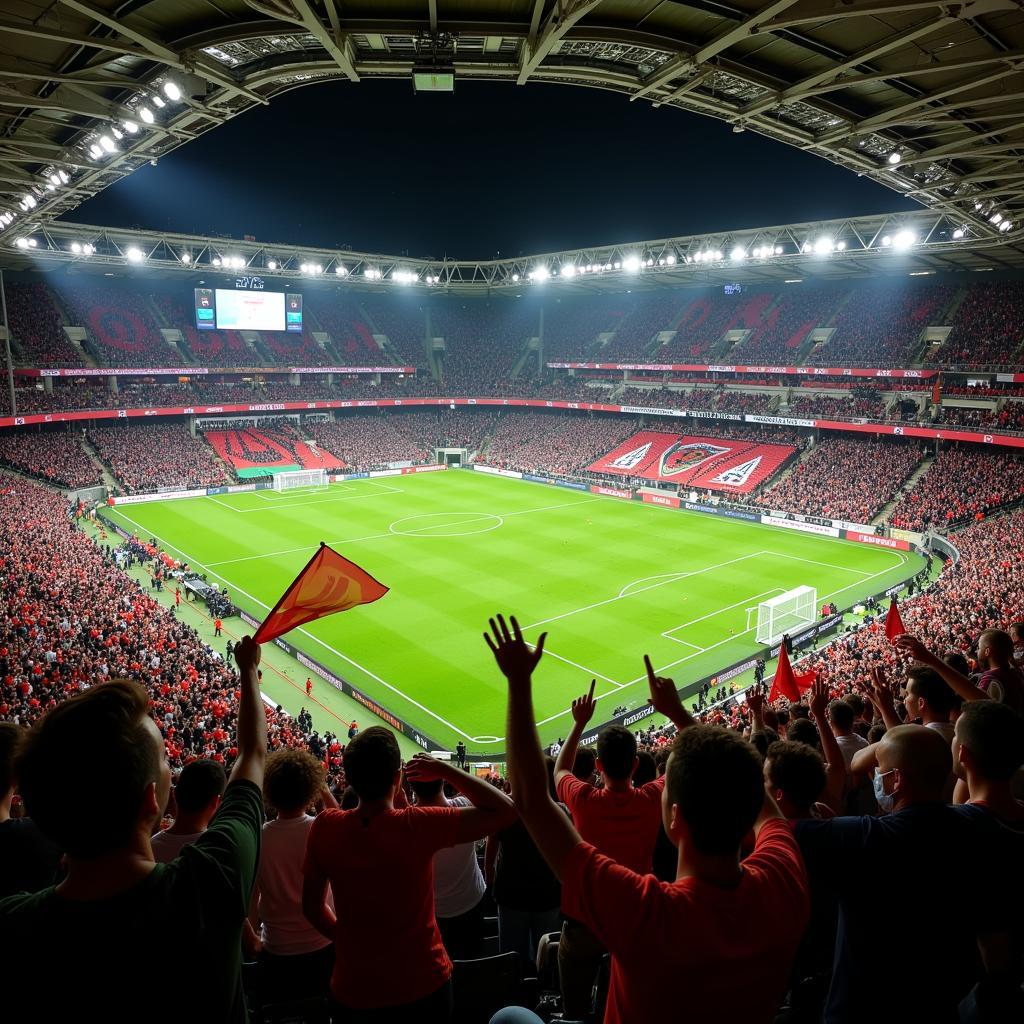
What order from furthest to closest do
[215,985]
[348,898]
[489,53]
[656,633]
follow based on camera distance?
1. [656,633]
2. [489,53]
3. [348,898]
4. [215,985]

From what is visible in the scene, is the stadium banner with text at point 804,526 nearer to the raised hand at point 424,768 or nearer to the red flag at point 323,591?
the red flag at point 323,591

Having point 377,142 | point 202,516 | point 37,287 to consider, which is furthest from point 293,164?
point 202,516

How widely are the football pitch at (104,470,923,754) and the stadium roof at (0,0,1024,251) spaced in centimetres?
1654

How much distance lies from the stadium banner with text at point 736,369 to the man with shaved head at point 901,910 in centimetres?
4732

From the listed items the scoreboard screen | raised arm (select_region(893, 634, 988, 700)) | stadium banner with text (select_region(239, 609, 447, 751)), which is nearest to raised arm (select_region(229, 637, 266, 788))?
raised arm (select_region(893, 634, 988, 700))

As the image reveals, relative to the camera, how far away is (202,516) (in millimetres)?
45719

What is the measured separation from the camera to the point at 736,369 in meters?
57.4

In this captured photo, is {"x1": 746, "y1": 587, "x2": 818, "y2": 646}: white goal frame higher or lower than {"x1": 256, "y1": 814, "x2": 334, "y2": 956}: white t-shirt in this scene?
lower

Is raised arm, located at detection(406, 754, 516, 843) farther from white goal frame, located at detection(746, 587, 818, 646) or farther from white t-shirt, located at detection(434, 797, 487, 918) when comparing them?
white goal frame, located at detection(746, 587, 818, 646)

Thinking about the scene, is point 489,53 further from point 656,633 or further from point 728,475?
point 728,475

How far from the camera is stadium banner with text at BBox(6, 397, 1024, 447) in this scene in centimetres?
4341

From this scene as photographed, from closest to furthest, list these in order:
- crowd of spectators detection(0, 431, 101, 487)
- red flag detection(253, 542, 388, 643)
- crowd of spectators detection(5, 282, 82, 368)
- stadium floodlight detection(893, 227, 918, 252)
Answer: red flag detection(253, 542, 388, 643) < stadium floodlight detection(893, 227, 918, 252) < crowd of spectators detection(0, 431, 101, 487) < crowd of spectators detection(5, 282, 82, 368)

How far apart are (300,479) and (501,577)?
27940mm

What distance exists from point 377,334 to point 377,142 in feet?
85.9
